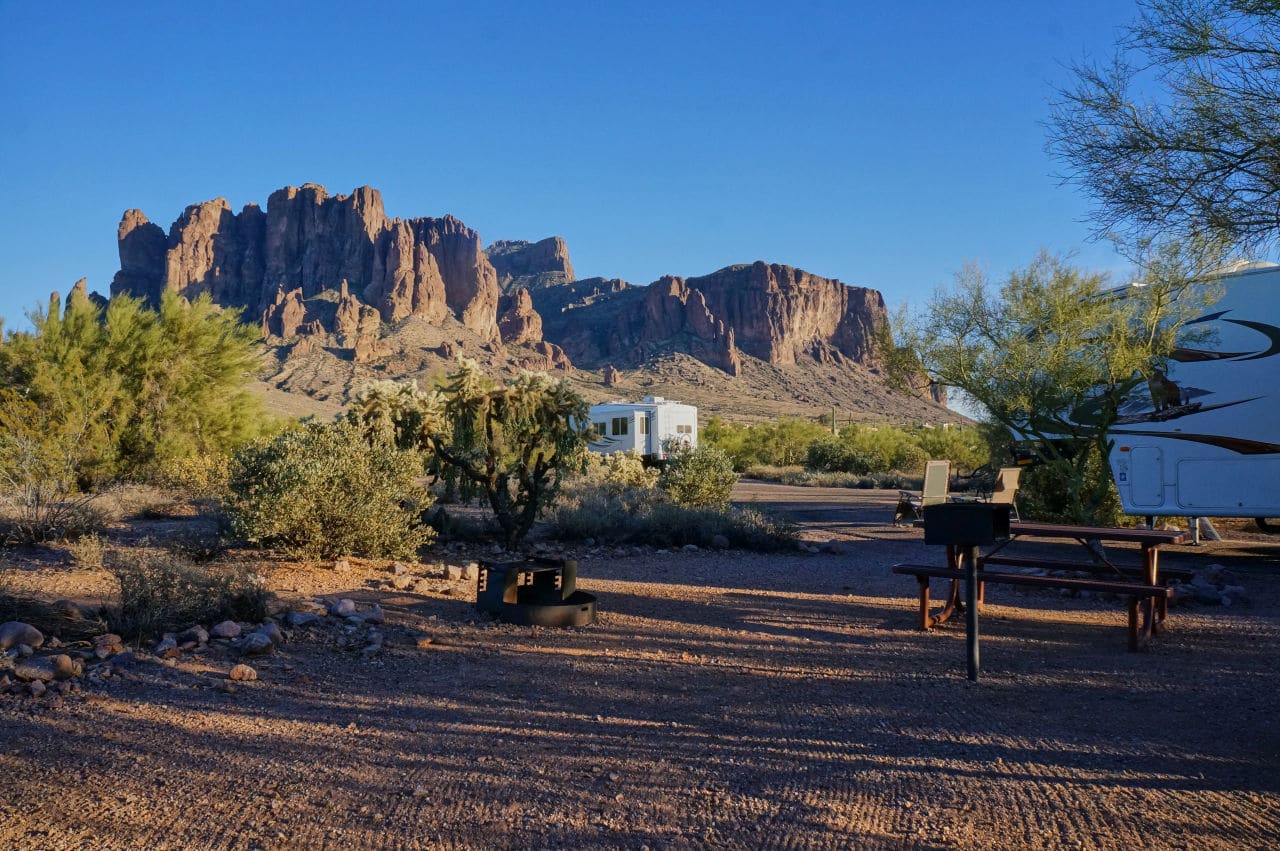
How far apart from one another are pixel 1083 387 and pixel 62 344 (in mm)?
15631

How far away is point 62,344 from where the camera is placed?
15.0 metres

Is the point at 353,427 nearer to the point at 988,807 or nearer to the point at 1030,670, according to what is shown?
the point at 1030,670

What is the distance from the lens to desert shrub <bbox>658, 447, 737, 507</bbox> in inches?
608

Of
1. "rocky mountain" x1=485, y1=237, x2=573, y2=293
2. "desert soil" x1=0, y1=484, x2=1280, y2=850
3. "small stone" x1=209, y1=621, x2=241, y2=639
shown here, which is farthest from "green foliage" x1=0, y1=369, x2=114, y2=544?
"rocky mountain" x1=485, y1=237, x2=573, y2=293

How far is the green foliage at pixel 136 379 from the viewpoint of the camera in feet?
45.6

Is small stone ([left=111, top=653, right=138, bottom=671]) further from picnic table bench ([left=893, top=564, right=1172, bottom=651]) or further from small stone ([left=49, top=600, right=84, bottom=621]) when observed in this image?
picnic table bench ([left=893, top=564, right=1172, bottom=651])

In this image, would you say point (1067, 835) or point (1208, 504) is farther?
point (1208, 504)

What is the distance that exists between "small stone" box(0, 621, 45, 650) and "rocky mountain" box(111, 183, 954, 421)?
77.7 m

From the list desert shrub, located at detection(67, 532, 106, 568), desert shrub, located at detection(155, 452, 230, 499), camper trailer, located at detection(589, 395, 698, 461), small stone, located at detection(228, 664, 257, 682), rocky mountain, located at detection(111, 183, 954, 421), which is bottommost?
small stone, located at detection(228, 664, 257, 682)

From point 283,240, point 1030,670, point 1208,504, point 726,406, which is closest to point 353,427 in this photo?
point 1030,670

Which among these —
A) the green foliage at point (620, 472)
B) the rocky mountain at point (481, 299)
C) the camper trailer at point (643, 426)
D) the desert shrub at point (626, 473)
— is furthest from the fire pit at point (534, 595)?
the rocky mountain at point (481, 299)

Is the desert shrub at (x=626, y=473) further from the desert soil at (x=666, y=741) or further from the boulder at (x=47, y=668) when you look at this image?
the boulder at (x=47, y=668)

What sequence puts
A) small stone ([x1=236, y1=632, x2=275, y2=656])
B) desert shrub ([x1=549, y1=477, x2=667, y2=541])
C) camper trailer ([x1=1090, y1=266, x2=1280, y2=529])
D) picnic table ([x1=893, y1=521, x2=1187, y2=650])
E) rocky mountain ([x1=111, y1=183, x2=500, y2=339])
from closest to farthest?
small stone ([x1=236, y1=632, x2=275, y2=656]) → picnic table ([x1=893, y1=521, x2=1187, y2=650]) → camper trailer ([x1=1090, y1=266, x2=1280, y2=529]) → desert shrub ([x1=549, y1=477, x2=667, y2=541]) → rocky mountain ([x1=111, y1=183, x2=500, y2=339])

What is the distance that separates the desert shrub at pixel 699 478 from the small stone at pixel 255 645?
10.00 metres
